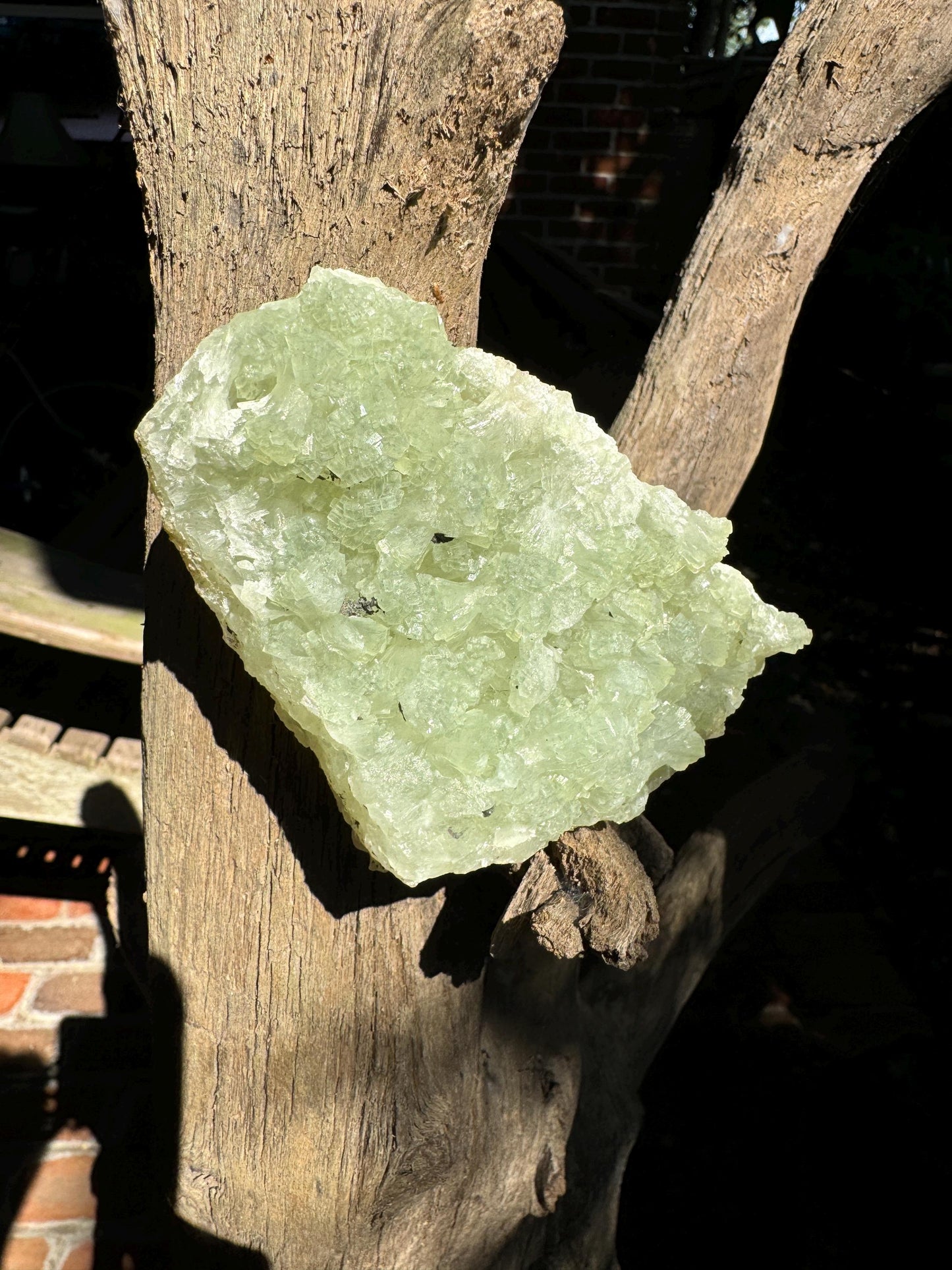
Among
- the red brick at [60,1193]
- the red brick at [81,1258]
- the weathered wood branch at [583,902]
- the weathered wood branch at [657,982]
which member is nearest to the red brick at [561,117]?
the weathered wood branch at [657,982]

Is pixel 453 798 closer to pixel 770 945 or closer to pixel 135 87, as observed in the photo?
pixel 135 87

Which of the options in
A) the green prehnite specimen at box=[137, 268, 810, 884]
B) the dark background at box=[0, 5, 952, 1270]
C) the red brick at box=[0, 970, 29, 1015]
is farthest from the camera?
the red brick at box=[0, 970, 29, 1015]

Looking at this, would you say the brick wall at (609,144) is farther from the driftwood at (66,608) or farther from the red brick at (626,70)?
the driftwood at (66,608)

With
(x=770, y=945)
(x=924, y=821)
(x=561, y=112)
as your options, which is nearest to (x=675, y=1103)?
(x=770, y=945)

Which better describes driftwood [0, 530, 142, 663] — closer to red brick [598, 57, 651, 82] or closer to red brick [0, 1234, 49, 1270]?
red brick [0, 1234, 49, 1270]

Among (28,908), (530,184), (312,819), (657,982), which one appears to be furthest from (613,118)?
(312,819)

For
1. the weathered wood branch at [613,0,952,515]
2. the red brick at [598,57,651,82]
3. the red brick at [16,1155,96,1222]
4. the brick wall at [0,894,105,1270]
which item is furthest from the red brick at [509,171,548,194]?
the red brick at [16,1155,96,1222]

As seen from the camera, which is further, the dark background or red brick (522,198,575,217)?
red brick (522,198,575,217)

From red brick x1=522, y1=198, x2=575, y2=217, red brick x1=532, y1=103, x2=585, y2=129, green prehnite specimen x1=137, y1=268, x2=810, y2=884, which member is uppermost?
red brick x1=532, y1=103, x2=585, y2=129
